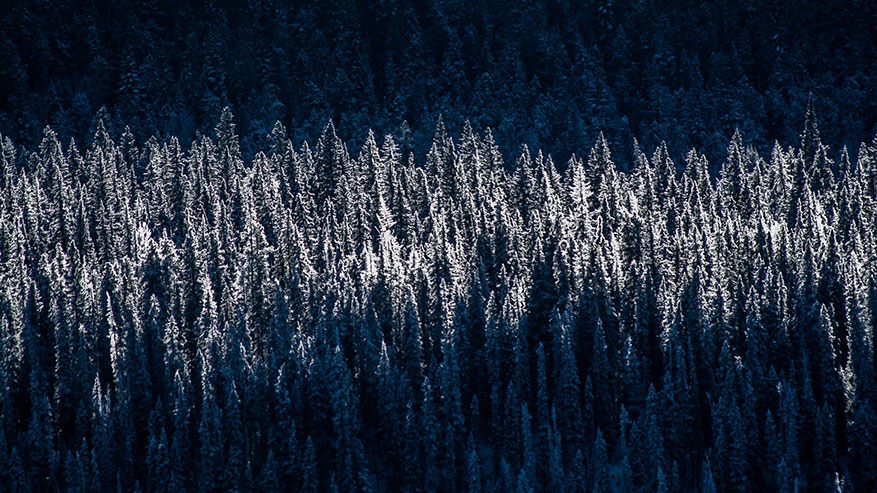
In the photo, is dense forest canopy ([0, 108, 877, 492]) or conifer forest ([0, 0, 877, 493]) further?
conifer forest ([0, 0, 877, 493])

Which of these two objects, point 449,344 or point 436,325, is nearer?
point 449,344

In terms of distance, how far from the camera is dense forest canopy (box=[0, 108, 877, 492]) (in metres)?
93.5

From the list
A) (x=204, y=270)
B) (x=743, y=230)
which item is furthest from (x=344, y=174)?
(x=743, y=230)

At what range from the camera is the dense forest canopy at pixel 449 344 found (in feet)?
307

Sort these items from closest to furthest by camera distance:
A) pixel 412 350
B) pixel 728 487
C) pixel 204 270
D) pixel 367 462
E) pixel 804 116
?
pixel 728 487, pixel 367 462, pixel 412 350, pixel 204 270, pixel 804 116

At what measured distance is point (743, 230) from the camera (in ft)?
394

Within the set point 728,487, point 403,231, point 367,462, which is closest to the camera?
point 728,487

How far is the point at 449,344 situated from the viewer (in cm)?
10194

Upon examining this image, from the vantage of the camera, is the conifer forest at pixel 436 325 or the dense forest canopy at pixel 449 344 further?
the conifer forest at pixel 436 325

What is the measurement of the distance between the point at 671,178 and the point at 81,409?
8034 centimetres

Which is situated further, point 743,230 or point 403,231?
point 403,231

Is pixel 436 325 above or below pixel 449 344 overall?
above

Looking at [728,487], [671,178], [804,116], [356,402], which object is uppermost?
[804,116]

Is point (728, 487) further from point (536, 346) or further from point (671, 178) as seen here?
point (671, 178)
